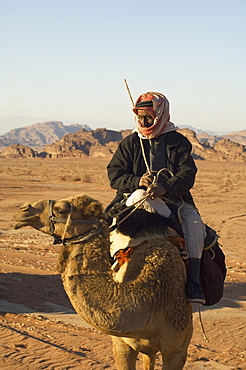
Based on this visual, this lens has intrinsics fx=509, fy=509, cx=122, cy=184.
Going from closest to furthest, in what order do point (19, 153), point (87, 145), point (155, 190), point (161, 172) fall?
point (155, 190), point (161, 172), point (19, 153), point (87, 145)

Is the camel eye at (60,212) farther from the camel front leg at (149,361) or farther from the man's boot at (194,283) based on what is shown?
the camel front leg at (149,361)

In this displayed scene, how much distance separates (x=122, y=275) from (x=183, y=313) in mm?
616

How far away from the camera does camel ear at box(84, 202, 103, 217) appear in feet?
12.5

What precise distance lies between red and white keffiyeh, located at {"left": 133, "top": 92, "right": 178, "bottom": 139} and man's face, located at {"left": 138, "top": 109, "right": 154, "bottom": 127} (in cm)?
3

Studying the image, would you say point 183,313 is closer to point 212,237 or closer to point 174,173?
point 212,237

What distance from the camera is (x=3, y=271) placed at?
1048 cm

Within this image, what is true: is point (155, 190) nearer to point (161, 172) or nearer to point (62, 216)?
point (161, 172)

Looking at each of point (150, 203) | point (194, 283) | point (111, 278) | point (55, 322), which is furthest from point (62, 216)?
point (55, 322)

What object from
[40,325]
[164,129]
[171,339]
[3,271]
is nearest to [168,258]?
[171,339]

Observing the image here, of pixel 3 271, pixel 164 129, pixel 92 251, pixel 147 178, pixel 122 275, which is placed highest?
pixel 164 129

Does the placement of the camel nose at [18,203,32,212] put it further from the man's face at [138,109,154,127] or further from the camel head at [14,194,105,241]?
the man's face at [138,109,154,127]

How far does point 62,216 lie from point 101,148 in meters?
77.7

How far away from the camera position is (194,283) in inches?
Result: 170

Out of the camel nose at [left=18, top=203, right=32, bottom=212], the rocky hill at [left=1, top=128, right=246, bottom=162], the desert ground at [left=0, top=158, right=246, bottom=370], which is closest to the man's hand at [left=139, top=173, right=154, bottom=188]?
the camel nose at [left=18, top=203, right=32, bottom=212]
